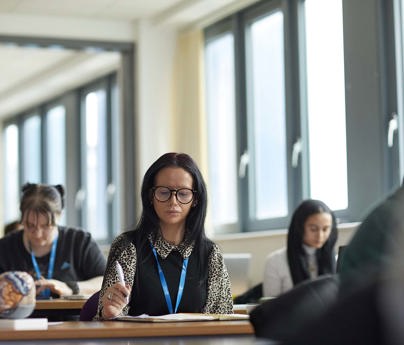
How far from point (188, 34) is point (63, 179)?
4936mm

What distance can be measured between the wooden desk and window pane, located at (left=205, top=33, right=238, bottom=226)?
6895 millimetres

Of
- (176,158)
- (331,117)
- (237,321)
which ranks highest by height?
(331,117)

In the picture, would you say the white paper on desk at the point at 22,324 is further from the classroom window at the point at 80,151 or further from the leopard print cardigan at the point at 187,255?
the classroom window at the point at 80,151

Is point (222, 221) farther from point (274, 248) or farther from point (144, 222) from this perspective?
point (144, 222)

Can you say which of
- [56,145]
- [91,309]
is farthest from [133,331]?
[56,145]

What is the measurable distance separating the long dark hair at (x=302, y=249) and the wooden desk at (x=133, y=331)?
12.4ft

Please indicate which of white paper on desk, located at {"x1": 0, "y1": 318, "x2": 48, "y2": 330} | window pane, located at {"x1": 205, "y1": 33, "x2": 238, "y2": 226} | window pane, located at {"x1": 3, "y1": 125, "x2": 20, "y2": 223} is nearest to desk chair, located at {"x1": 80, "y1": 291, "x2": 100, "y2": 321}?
white paper on desk, located at {"x1": 0, "y1": 318, "x2": 48, "y2": 330}

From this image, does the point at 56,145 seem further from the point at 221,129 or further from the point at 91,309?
the point at 91,309

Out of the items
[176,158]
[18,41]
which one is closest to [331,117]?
[18,41]

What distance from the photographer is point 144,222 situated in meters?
3.66

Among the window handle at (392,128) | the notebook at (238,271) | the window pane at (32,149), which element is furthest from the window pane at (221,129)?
the window pane at (32,149)

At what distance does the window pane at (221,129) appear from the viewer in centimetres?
966

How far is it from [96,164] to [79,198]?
67cm

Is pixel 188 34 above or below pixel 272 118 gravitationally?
above
